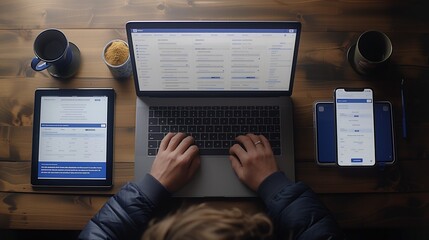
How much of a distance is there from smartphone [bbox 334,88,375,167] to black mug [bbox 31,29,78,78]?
65 centimetres

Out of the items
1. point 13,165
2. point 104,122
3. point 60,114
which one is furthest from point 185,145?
point 13,165

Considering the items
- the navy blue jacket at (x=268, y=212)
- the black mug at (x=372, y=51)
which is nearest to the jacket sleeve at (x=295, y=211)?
the navy blue jacket at (x=268, y=212)

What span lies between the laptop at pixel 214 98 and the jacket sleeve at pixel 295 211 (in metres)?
0.05

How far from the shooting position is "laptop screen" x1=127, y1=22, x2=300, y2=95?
2.79ft

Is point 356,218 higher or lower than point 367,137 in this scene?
lower

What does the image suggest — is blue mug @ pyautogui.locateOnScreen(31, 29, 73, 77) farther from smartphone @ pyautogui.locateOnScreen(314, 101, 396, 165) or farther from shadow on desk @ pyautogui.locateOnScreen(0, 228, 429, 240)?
smartphone @ pyautogui.locateOnScreen(314, 101, 396, 165)

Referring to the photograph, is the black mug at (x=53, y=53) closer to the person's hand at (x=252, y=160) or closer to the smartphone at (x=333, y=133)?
the person's hand at (x=252, y=160)

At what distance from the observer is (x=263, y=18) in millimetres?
1065

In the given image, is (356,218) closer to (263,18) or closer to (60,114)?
(263,18)

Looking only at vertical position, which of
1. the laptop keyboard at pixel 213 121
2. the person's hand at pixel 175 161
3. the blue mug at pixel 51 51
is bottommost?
the person's hand at pixel 175 161

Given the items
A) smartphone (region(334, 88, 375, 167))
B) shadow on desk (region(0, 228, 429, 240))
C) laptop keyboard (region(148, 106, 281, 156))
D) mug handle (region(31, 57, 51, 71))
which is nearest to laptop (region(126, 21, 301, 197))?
laptop keyboard (region(148, 106, 281, 156))

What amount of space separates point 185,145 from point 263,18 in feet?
1.24

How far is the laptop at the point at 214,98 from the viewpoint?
89cm

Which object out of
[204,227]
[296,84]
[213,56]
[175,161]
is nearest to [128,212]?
[175,161]
